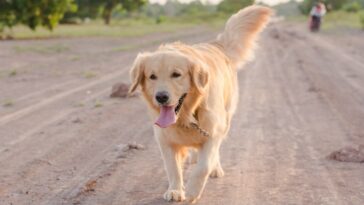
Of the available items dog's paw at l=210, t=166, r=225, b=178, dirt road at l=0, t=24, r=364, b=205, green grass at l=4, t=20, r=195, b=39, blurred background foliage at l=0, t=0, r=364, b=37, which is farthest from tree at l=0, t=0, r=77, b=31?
dog's paw at l=210, t=166, r=225, b=178

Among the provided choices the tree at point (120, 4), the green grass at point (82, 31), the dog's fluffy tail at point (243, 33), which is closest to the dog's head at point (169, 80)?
the dog's fluffy tail at point (243, 33)

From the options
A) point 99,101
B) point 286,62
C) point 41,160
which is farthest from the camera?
point 286,62

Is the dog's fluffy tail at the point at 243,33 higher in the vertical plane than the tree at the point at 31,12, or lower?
higher

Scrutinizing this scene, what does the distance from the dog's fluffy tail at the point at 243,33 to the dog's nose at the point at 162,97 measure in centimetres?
237

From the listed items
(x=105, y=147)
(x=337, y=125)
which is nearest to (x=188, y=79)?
(x=105, y=147)

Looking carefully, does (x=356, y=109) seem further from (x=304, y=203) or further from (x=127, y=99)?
(x=304, y=203)

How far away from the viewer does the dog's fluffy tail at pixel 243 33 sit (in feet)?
26.6

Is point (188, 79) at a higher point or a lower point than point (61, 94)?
higher

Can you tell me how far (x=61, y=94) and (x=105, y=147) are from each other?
521cm

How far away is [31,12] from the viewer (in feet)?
109

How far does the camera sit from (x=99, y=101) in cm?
1231

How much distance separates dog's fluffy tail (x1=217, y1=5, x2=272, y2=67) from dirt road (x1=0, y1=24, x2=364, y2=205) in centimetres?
112

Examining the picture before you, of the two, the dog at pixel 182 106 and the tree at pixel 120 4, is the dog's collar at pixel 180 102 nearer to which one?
the dog at pixel 182 106

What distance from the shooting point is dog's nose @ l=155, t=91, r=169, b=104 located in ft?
18.6
